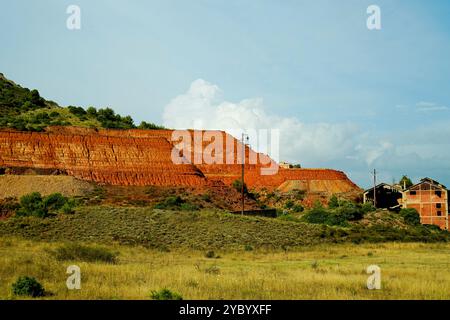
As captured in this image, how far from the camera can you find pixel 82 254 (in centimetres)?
2441

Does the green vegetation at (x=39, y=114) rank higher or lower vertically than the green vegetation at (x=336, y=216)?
higher

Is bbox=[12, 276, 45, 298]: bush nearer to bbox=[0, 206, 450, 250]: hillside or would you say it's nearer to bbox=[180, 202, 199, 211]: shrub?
bbox=[0, 206, 450, 250]: hillside

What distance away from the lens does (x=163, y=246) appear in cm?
3456

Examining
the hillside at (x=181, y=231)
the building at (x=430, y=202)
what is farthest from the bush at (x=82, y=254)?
the building at (x=430, y=202)

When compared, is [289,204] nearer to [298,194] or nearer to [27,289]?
[298,194]

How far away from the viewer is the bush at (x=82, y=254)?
24.1 metres

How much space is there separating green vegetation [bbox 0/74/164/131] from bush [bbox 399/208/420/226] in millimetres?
49422

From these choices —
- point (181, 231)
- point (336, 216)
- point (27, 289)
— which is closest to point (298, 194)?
point (336, 216)

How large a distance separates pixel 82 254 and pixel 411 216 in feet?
170

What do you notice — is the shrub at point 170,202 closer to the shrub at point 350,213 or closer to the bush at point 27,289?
Result: the shrub at point 350,213

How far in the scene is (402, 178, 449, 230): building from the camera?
237ft

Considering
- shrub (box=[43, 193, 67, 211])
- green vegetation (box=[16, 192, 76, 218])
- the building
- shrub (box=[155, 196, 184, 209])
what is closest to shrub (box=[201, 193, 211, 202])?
shrub (box=[155, 196, 184, 209])

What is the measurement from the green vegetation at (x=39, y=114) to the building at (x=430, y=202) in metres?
49.4
